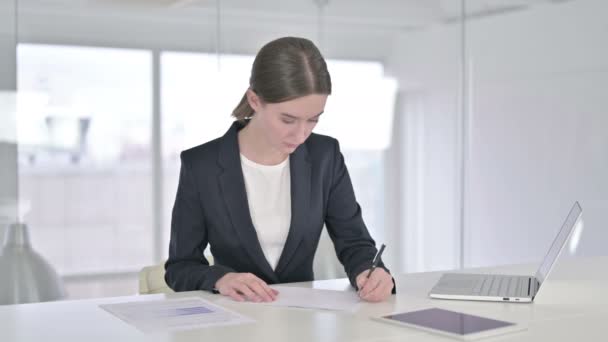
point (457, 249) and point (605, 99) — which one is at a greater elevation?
point (605, 99)

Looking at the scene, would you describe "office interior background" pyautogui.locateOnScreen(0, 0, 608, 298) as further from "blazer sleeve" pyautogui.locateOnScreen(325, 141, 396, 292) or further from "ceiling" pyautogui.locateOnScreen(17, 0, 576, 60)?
"blazer sleeve" pyautogui.locateOnScreen(325, 141, 396, 292)

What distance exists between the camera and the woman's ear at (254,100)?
2.48m

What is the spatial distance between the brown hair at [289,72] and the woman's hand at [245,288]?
52 centimetres

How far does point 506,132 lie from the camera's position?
16.1 ft

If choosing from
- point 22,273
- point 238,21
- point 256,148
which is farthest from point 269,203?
point 238,21

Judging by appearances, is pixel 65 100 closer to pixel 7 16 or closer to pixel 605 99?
pixel 7 16

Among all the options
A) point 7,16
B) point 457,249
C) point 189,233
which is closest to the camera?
point 189,233

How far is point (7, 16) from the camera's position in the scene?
12.8 feet

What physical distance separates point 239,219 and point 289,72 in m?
0.48

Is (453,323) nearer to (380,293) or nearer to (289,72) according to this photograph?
(380,293)

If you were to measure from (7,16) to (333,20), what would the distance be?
5.76ft

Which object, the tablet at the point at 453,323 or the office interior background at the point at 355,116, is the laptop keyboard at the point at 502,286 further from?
the office interior background at the point at 355,116

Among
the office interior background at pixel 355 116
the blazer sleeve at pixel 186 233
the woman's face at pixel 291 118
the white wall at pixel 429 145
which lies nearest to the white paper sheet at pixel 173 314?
the blazer sleeve at pixel 186 233

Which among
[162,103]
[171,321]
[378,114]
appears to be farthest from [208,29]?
[171,321]
